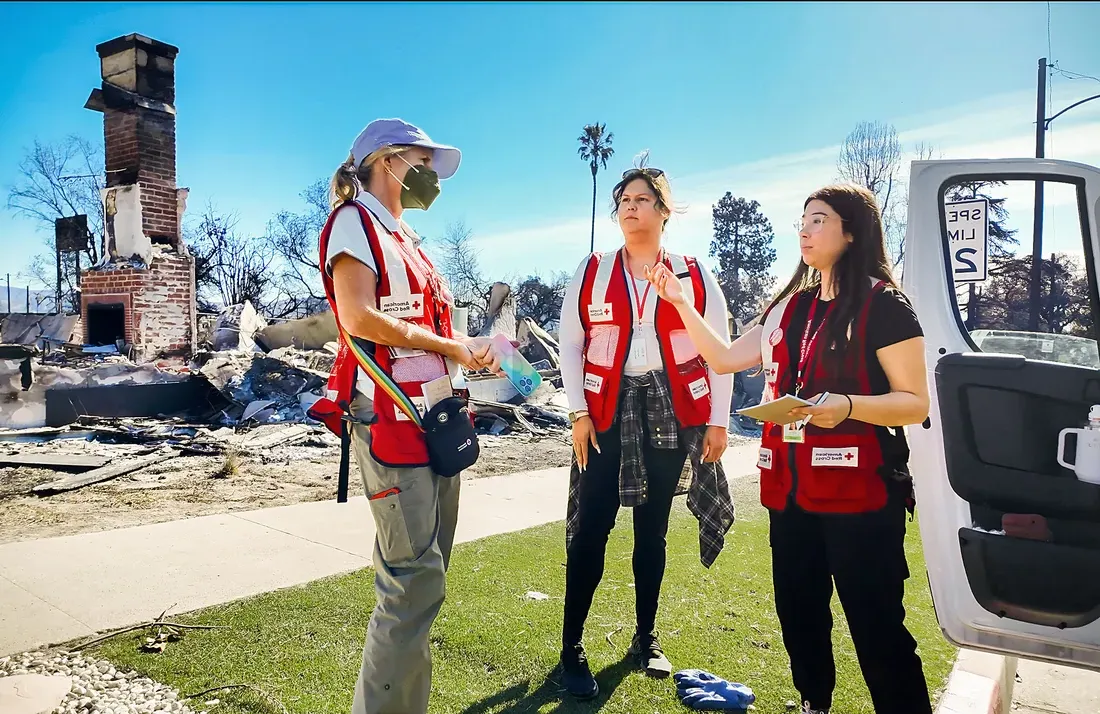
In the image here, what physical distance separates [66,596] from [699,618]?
3.32 m

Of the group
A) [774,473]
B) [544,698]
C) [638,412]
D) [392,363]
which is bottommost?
[544,698]

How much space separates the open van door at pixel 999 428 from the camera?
2295 millimetres

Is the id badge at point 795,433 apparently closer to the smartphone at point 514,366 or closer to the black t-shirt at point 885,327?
the black t-shirt at point 885,327

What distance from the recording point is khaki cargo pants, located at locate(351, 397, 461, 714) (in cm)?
209

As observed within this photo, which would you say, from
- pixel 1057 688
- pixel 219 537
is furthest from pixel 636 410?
pixel 219 537

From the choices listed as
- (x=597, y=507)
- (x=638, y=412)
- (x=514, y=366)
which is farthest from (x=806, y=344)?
(x=597, y=507)

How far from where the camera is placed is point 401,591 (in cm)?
210

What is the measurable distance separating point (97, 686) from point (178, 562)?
1661 mm

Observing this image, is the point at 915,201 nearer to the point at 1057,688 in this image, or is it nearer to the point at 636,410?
the point at 636,410

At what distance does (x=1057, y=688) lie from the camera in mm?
3277

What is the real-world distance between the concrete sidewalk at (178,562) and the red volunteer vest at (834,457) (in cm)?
296

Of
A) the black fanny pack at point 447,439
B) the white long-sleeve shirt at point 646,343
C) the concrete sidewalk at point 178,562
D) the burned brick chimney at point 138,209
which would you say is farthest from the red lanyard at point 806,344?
the burned brick chimney at point 138,209

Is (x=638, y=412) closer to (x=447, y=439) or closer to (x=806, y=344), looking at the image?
(x=806, y=344)

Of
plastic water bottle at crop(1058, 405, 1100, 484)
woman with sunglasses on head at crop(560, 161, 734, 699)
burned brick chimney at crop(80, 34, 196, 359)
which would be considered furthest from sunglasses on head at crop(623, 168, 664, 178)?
burned brick chimney at crop(80, 34, 196, 359)
